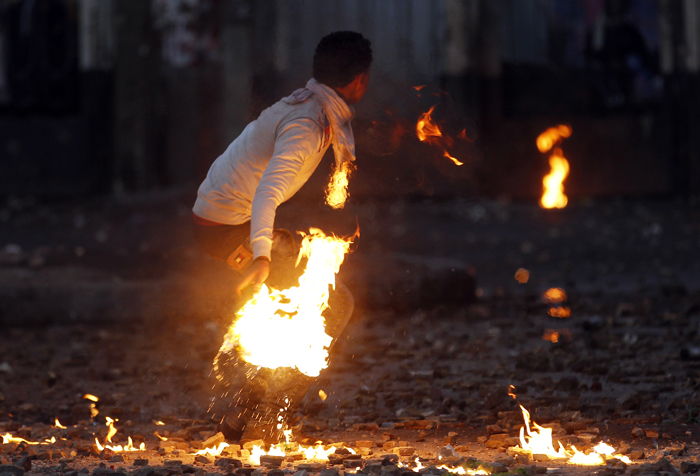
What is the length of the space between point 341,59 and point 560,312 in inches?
145

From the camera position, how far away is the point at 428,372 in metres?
4.57

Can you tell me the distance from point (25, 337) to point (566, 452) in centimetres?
407

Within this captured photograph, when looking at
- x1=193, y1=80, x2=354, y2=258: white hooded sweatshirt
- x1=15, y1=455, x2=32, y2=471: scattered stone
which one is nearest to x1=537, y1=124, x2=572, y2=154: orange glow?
x1=193, y1=80, x2=354, y2=258: white hooded sweatshirt

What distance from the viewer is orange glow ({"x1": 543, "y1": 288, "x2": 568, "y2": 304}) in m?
6.77

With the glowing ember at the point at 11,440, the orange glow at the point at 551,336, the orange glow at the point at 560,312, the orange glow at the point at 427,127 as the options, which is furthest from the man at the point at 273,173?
the orange glow at the point at 560,312

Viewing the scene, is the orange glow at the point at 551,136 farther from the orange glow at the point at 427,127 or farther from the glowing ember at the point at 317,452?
the glowing ember at the point at 317,452

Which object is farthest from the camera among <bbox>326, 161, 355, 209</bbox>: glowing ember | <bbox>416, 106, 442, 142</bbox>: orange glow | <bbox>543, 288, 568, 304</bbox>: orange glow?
<bbox>543, 288, 568, 304</bbox>: orange glow

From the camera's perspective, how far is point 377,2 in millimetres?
10383

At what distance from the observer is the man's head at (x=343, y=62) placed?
3176 millimetres

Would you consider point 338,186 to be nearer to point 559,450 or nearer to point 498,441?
point 498,441

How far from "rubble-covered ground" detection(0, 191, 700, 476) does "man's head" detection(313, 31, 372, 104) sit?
4.44 ft

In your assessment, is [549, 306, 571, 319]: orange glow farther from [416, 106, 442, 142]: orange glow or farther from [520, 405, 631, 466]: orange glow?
[520, 405, 631, 466]: orange glow

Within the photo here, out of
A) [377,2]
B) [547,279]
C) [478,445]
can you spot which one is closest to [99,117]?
[377,2]

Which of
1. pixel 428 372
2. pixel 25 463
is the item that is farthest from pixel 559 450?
pixel 25 463
